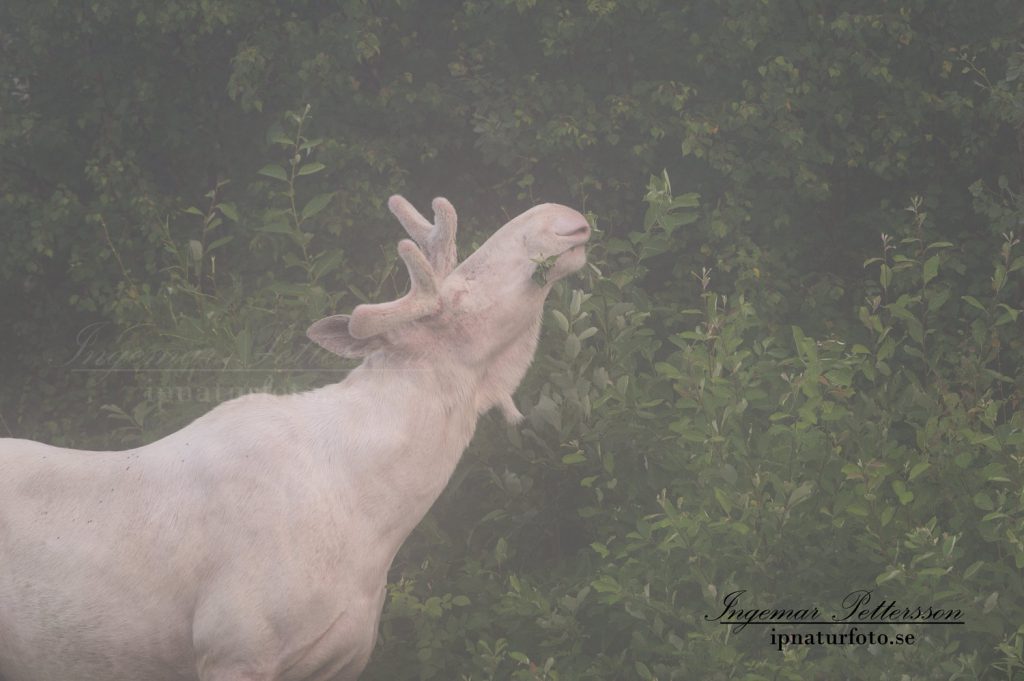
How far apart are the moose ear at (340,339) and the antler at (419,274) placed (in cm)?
13

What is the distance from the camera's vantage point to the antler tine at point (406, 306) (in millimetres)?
3701

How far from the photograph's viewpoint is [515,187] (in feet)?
32.7

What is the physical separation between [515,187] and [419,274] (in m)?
6.25

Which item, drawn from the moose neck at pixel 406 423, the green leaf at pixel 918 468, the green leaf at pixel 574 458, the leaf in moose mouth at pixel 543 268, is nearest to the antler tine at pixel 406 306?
the moose neck at pixel 406 423

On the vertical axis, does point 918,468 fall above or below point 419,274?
below

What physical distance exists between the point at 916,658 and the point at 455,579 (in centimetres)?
182

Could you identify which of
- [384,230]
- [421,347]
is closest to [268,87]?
[384,230]

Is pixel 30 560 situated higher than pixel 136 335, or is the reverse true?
pixel 30 560

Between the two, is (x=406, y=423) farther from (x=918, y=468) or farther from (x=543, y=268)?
(x=918, y=468)

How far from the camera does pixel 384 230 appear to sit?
31.0 feet

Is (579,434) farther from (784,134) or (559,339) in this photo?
(784,134)

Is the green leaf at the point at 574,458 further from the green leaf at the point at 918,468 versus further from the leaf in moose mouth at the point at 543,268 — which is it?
the green leaf at the point at 918,468

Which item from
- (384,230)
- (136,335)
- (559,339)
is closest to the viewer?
(559,339)

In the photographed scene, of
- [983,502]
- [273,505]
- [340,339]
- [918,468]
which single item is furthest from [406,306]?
[983,502]
